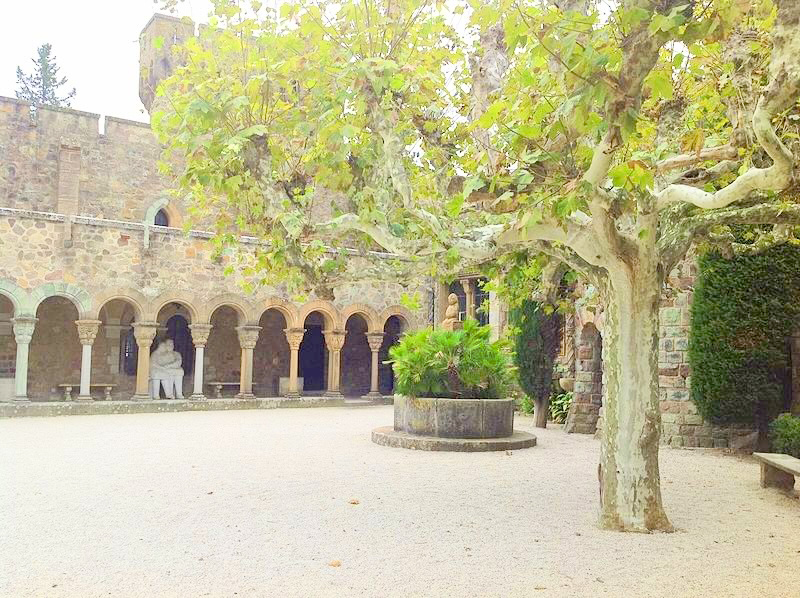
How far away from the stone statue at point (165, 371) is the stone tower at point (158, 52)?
684cm

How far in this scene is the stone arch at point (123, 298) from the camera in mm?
14328

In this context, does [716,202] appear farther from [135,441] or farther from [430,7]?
[135,441]

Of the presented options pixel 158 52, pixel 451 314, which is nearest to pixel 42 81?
pixel 158 52

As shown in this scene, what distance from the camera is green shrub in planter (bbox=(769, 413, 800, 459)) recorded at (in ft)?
27.1

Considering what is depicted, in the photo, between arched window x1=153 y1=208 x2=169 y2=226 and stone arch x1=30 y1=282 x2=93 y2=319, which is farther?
arched window x1=153 y1=208 x2=169 y2=226

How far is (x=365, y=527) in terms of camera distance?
5.11 metres

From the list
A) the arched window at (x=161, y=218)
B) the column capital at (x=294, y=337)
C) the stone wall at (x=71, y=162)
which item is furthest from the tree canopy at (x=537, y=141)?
the arched window at (x=161, y=218)

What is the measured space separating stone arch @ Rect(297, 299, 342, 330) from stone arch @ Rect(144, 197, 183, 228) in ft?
14.0

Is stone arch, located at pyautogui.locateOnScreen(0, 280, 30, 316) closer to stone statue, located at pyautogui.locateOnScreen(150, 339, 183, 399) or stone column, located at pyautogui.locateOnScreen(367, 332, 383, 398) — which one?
stone statue, located at pyautogui.locateOnScreen(150, 339, 183, 399)

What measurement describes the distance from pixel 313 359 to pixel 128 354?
15.6ft

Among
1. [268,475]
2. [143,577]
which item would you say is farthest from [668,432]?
[143,577]

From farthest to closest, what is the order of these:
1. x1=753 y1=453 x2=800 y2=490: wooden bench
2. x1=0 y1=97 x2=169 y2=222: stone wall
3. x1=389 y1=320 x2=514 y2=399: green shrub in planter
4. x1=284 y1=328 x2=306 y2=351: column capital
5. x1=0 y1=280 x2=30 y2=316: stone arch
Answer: x1=0 y1=97 x2=169 y2=222: stone wall → x1=284 y1=328 x2=306 y2=351: column capital → x1=0 y1=280 x2=30 y2=316: stone arch → x1=389 y1=320 x2=514 y2=399: green shrub in planter → x1=753 y1=453 x2=800 y2=490: wooden bench

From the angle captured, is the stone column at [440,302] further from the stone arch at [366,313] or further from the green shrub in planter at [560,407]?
the green shrub in planter at [560,407]

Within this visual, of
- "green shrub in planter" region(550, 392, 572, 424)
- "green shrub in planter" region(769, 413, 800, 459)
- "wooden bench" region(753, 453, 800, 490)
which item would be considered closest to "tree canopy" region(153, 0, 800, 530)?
"wooden bench" region(753, 453, 800, 490)
